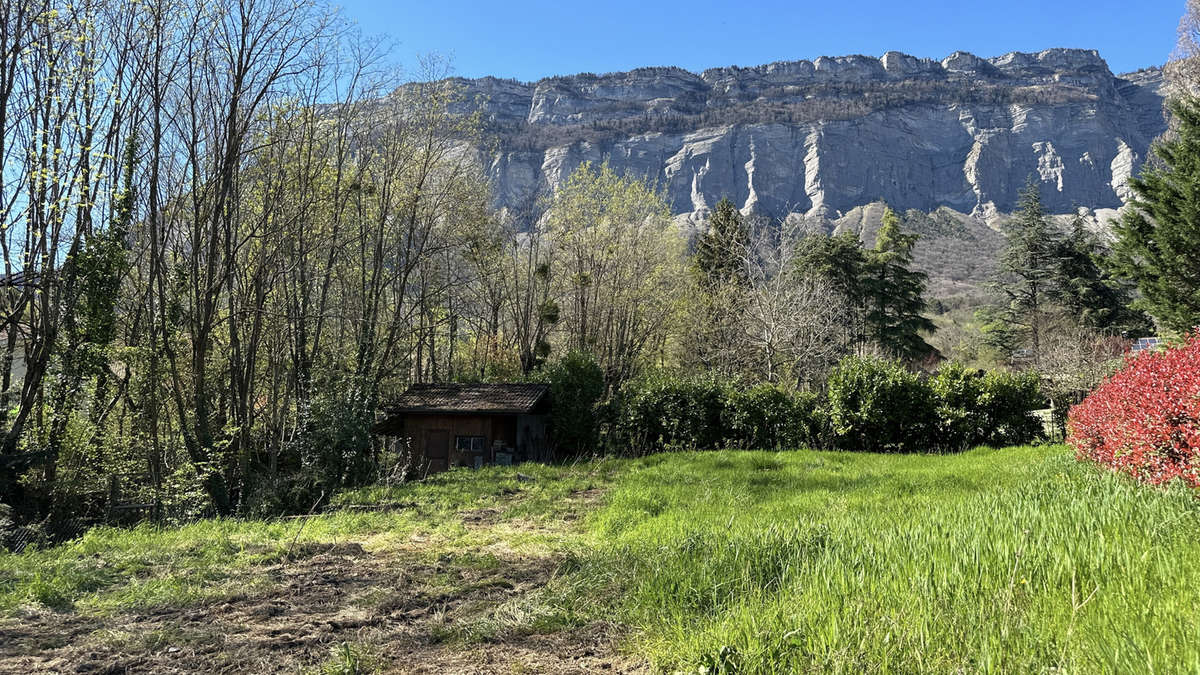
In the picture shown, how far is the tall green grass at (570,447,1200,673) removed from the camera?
2.58 meters

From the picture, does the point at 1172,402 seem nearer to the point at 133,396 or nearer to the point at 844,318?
the point at 133,396

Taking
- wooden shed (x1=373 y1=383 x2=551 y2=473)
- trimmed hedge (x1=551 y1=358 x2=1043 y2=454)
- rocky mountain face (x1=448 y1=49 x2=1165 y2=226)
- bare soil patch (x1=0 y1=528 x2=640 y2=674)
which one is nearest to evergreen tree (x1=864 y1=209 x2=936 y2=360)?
trimmed hedge (x1=551 y1=358 x2=1043 y2=454)

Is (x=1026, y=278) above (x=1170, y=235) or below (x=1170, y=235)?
above

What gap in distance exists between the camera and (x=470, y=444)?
18.4m

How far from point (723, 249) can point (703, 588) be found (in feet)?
95.1

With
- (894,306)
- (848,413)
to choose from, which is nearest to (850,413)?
(848,413)

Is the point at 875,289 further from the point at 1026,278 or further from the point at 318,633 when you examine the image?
the point at 318,633

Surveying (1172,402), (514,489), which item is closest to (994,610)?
(1172,402)

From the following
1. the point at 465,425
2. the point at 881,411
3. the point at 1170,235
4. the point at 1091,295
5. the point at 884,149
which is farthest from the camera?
the point at 884,149

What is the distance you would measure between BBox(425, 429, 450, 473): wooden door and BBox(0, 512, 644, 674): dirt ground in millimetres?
13086

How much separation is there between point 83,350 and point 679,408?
12.9m

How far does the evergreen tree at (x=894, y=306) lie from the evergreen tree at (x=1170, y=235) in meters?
17.1

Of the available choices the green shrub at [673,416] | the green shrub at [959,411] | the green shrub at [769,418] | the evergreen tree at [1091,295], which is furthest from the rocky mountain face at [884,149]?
the green shrub at [959,411]

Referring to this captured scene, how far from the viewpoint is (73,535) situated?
1091cm
